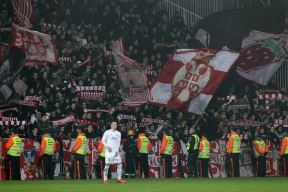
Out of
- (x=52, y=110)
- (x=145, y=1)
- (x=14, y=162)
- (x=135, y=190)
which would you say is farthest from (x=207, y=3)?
(x=135, y=190)

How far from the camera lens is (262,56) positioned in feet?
154

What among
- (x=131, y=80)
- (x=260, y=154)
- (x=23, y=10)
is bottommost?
(x=260, y=154)

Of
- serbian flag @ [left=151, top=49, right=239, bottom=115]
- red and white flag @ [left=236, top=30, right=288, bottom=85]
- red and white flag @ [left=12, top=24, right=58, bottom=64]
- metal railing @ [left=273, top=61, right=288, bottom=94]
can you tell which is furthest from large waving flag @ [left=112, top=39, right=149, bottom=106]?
metal railing @ [left=273, top=61, right=288, bottom=94]

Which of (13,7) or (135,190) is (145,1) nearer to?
(13,7)

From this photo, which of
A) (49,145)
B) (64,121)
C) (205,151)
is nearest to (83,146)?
(49,145)

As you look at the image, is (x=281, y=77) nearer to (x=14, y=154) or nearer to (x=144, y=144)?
(x=144, y=144)

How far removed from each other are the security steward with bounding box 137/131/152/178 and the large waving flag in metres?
3.53

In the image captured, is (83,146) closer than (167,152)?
Yes

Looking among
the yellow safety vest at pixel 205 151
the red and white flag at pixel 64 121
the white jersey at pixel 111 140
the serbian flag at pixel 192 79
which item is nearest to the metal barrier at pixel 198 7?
the serbian flag at pixel 192 79

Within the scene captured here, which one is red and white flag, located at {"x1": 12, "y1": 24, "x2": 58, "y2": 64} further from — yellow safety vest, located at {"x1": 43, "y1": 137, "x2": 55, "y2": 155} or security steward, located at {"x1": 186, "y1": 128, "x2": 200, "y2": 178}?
security steward, located at {"x1": 186, "y1": 128, "x2": 200, "y2": 178}

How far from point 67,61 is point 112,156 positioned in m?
11.4

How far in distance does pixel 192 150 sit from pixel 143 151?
2464 millimetres

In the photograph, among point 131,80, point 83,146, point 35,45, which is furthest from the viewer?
point 131,80

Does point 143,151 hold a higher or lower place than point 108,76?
lower
